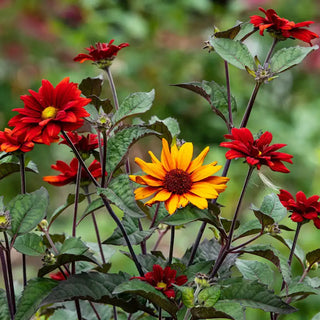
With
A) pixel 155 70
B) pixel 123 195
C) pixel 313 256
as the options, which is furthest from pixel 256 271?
pixel 155 70

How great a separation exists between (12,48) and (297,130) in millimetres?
954

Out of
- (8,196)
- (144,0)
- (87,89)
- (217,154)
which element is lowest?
(8,196)

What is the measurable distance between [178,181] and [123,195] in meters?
0.04

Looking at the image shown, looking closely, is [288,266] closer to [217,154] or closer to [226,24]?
[217,154]

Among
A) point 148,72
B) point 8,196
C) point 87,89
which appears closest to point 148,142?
point 148,72

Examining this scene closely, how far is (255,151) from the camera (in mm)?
392

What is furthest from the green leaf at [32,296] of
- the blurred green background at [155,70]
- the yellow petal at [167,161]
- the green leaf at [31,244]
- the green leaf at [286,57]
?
the blurred green background at [155,70]

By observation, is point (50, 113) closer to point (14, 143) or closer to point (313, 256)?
point (14, 143)

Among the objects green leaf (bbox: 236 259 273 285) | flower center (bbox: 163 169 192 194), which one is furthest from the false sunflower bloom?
green leaf (bbox: 236 259 273 285)

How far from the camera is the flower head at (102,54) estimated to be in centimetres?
49

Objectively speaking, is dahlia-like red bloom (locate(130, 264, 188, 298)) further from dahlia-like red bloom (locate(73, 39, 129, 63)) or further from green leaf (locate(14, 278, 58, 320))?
dahlia-like red bloom (locate(73, 39, 129, 63))

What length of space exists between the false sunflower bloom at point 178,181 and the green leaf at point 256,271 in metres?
0.10

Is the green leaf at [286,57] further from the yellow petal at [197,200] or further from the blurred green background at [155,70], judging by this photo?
the blurred green background at [155,70]

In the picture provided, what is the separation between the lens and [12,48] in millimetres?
1857
